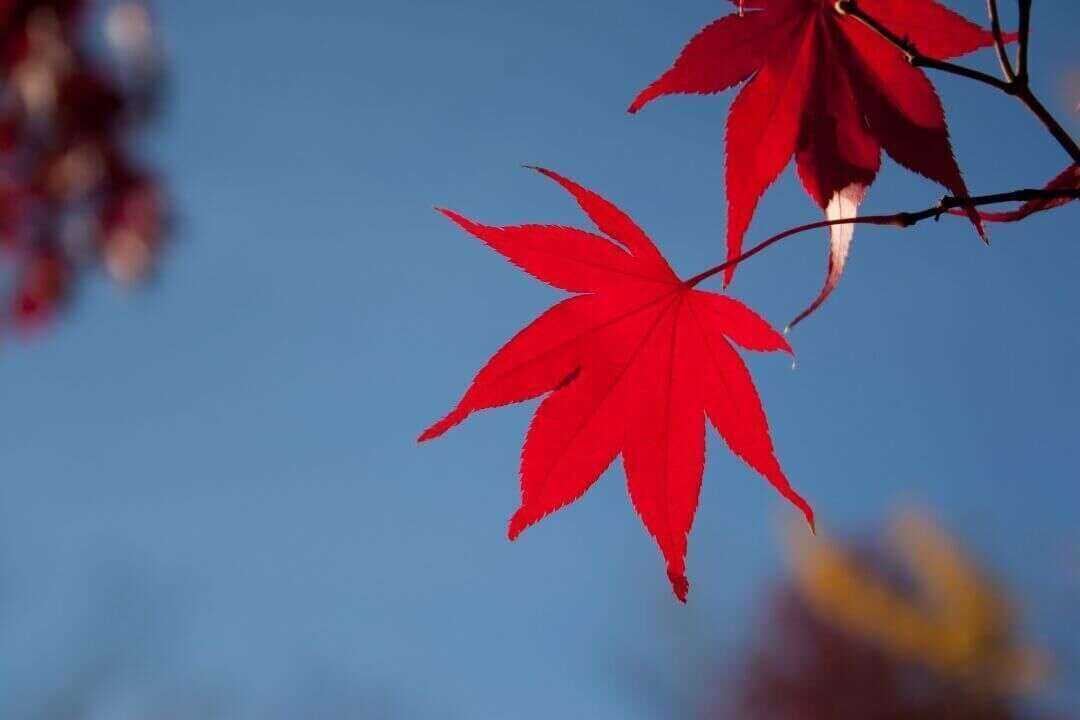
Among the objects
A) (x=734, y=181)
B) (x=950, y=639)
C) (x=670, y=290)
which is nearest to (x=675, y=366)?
(x=670, y=290)

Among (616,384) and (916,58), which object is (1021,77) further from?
(616,384)

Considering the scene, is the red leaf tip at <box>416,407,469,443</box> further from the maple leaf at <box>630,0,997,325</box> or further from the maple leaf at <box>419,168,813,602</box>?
the maple leaf at <box>630,0,997,325</box>

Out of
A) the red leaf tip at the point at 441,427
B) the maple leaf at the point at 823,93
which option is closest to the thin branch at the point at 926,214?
the maple leaf at the point at 823,93

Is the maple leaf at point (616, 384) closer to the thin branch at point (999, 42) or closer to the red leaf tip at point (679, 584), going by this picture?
the red leaf tip at point (679, 584)

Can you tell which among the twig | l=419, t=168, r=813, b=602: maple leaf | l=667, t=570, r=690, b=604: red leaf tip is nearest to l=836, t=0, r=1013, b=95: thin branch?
the twig

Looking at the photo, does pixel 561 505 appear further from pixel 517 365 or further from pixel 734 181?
pixel 734 181

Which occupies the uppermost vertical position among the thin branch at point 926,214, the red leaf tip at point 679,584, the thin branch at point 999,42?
the thin branch at point 999,42

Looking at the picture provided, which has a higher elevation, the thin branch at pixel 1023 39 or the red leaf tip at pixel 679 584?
the thin branch at pixel 1023 39
